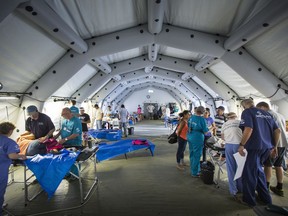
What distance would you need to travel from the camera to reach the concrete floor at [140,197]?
2.58 metres

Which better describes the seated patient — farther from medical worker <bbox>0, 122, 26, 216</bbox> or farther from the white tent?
the white tent

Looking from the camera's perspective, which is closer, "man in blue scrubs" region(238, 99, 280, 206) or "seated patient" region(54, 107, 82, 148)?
"man in blue scrubs" region(238, 99, 280, 206)

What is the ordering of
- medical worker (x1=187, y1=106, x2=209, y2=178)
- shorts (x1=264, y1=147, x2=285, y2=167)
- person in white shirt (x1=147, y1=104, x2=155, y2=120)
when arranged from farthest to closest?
person in white shirt (x1=147, y1=104, x2=155, y2=120)
medical worker (x1=187, y1=106, x2=209, y2=178)
shorts (x1=264, y1=147, x2=285, y2=167)

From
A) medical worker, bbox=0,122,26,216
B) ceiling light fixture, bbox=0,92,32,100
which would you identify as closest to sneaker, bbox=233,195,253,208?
medical worker, bbox=0,122,26,216

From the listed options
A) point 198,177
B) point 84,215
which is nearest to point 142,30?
point 198,177

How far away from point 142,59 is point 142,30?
315 centimetres

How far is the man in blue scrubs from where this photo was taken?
2.47 m

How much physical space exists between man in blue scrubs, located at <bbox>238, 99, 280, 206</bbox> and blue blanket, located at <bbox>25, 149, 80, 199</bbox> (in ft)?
7.79

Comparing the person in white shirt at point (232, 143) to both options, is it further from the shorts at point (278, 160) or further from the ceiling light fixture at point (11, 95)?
the ceiling light fixture at point (11, 95)

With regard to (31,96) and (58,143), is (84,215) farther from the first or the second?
(31,96)

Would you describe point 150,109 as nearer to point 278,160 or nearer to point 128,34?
point 128,34

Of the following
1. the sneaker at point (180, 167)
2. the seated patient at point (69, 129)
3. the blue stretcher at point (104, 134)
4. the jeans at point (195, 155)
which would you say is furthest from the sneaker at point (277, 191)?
the blue stretcher at point (104, 134)

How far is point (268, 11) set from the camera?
281 centimetres

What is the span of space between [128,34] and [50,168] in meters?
3.46
